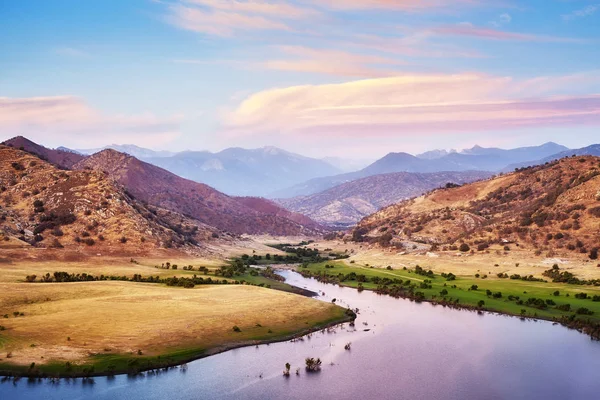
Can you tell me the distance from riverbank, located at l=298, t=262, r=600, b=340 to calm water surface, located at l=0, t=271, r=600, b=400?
580cm

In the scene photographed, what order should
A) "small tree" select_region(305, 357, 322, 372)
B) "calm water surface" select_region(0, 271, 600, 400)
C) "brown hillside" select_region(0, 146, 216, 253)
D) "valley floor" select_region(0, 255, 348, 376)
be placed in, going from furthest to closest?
1. "brown hillside" select_region(0, 146, 216, 253)
2. "small tree" select_region(305, 357, 322, 372)
3. "valley floor" select_region(0, 255, 348, 376)
4. "calm water surface" select_region(0, 271, 600, 400)

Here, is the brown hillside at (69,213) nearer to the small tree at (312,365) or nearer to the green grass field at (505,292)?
the green grass field at (505,292)

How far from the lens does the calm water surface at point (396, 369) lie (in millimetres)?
48125

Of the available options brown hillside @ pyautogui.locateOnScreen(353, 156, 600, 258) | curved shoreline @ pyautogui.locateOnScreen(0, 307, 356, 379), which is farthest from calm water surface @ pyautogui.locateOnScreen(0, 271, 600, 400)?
brown hillside @ pyautogui.locateOnScreen(353, 156, 600, 258)

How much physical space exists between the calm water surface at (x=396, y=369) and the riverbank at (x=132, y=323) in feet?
8.38

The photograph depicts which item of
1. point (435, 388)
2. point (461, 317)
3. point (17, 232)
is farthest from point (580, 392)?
point (17, 232)

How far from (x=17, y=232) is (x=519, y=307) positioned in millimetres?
103297

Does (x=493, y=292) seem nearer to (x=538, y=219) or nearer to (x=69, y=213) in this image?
(x=538, y=219)

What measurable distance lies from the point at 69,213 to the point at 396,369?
348ft

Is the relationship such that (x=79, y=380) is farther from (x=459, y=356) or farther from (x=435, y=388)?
(x=459, y=356)

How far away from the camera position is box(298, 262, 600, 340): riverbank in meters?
79.1

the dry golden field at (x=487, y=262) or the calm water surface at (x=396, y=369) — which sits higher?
the dry golden field at (x=487, y=262)

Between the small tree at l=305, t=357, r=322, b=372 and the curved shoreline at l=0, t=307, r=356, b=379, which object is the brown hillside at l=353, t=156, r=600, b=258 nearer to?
the curved shoreline at l=0, t=307, r=356, b=379

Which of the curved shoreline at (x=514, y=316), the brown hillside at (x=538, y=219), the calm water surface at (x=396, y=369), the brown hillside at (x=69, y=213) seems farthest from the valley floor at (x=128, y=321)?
the brown hillside at (x=538, y=219)
